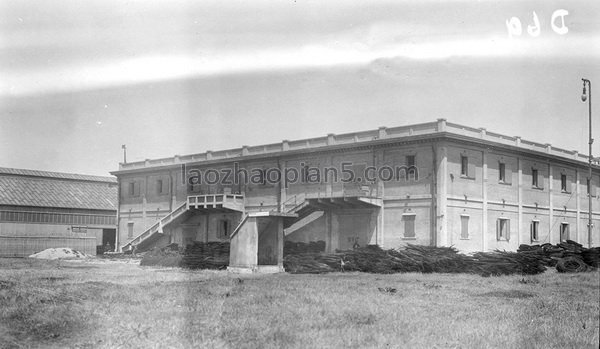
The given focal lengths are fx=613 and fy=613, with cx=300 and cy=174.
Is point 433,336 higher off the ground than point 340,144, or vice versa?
point 340,144

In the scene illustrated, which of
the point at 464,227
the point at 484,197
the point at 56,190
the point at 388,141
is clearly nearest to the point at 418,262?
the point at 464,227

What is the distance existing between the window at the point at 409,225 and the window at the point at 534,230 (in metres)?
8.87

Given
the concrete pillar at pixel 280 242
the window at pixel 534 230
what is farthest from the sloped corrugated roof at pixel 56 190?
the window at pixel 534 230

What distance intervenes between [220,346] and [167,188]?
40.0 m

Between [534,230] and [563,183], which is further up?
[563,183]

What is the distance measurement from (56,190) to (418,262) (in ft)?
120

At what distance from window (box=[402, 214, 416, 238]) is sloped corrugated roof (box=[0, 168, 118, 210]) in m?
31.2

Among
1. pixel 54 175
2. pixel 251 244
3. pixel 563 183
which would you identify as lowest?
pixel 251 244

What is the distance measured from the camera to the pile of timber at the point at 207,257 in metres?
30.3

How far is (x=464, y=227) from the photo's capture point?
33688 millimetres

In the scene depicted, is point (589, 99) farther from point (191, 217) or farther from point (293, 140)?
point (191, 217)

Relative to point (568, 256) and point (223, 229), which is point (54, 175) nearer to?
point (223, 229)

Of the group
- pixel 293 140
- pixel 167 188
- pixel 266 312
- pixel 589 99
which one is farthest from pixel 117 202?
pixel 266 312

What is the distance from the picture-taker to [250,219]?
28.5 m
